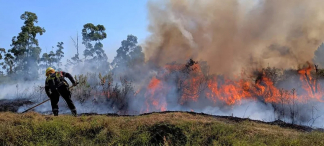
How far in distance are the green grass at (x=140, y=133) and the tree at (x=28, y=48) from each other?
24079 millimetres

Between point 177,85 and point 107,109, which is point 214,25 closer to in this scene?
point 177,85

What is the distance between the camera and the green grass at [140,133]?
5957mm

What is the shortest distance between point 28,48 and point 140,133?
2751cm

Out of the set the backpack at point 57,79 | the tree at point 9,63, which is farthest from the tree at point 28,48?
the backpack at point 57,79

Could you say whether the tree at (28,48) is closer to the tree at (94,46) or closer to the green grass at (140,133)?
the tree at (94,46)

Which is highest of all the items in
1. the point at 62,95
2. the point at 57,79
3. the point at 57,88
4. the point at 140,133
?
the point at 57,79

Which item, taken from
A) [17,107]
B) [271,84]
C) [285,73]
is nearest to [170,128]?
[271,84]

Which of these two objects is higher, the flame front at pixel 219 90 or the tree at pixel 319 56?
the tree at pixel 319 56

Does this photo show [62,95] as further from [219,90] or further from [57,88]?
[219,90]

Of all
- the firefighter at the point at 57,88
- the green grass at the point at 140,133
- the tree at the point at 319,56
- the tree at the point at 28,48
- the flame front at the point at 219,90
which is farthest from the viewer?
the tree at the point at 28,48

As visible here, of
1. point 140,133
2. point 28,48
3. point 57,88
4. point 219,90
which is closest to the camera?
point 140,133

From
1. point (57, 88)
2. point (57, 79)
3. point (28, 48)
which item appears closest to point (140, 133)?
point (57, 88)

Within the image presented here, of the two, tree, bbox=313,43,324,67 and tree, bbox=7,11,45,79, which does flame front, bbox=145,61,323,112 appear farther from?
tree, bbox=7,11,45,79

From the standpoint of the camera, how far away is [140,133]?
6621 millimetres
